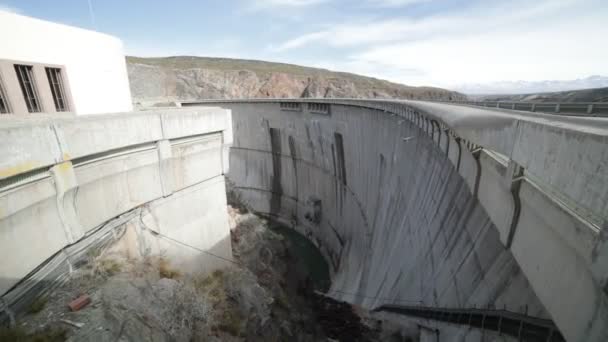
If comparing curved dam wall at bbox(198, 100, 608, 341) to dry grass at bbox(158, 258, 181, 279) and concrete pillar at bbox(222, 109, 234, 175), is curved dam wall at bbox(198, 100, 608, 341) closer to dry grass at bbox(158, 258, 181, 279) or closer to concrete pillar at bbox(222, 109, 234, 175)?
concrete pillar at bbox(222, 109, 234, 175)

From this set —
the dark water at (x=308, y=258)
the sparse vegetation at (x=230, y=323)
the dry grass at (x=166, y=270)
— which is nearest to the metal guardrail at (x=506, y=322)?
the sparse vegetation at (x=230, y=323)

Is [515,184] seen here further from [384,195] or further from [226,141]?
[384,195]

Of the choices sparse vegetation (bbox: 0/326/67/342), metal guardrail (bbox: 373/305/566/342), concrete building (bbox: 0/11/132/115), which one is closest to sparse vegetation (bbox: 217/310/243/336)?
sparse vegetation (bbox: 0/326/67/342)

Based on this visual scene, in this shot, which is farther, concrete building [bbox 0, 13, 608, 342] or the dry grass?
the dry grass

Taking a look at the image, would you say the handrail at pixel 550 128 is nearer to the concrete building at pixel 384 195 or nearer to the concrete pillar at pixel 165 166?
the concrete building at pixel 384 195

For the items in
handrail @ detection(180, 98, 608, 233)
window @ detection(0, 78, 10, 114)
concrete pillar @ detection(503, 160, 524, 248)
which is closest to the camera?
handrail @ detection(180, 98, 608, 233)

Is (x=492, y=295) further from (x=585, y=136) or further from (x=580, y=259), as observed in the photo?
(x=585, y=136)
